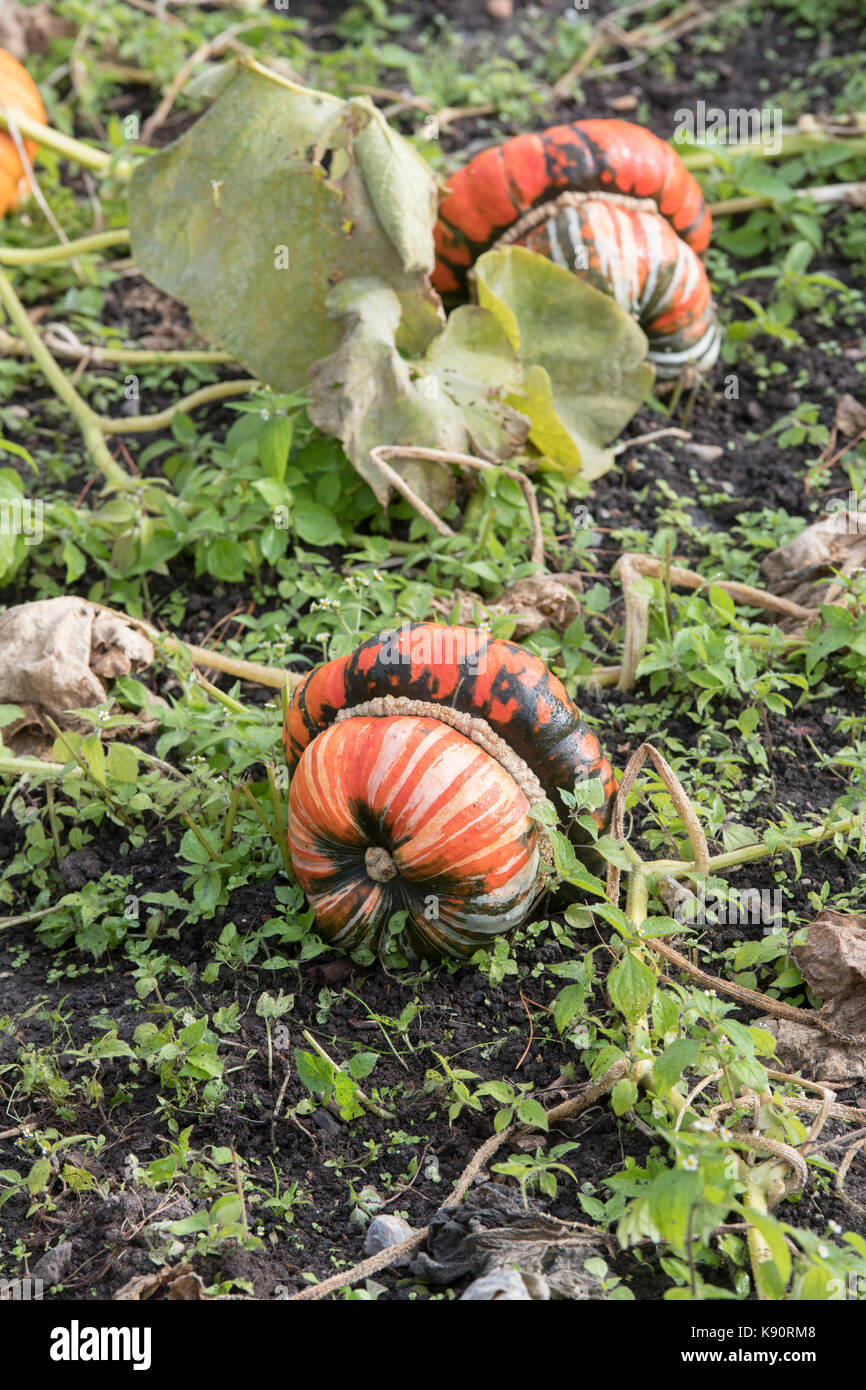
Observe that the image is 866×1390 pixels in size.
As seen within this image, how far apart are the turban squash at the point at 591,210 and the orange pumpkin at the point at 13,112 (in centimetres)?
168

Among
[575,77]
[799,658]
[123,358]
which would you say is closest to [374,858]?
[799,658]

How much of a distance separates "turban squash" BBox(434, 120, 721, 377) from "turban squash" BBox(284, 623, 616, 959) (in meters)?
1.81

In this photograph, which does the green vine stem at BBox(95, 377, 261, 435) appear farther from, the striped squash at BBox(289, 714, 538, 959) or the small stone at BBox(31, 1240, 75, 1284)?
the small stone at BBox(31, 1240, 75, 1284)

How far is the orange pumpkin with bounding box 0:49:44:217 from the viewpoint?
4598 mm

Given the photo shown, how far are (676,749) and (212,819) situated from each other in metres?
1.12

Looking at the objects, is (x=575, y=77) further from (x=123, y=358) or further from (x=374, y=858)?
(x=374, y=858)

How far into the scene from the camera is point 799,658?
3.48 meters

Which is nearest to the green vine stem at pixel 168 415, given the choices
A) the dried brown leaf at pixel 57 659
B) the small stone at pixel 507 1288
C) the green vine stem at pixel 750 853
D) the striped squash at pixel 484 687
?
the dried brown leaf at pixel 57 659

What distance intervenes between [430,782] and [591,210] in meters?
2.26

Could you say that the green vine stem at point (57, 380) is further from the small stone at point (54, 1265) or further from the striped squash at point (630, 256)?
the small stone at point (54, 1265)

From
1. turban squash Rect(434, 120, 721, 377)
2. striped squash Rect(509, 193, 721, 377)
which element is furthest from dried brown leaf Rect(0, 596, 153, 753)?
striped squash Rect(509, 193, 721, 377)

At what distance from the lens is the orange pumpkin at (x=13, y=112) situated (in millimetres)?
4598

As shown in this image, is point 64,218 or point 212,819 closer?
Result: point 212,819

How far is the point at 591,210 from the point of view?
13.0 ft
